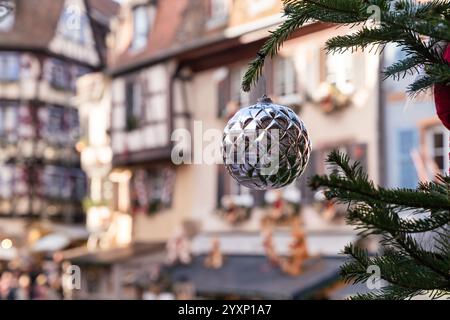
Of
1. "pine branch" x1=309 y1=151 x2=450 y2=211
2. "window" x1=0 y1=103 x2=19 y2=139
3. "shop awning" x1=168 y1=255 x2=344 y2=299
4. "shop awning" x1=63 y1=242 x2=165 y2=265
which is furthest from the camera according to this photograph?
"window" x1=0 y1=103 x2=19 y2=139

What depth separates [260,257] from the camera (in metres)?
15.8

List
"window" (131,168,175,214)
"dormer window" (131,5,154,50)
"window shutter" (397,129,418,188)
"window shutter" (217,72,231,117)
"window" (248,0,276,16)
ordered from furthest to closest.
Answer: "dormer window" (131,5,154,50)
"window" (131,168,175,214)
"window shutter" (217,72,231,117)
"window" (248,0,276,16)
"window shutter" (397,129,418,188)

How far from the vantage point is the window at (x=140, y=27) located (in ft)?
62.8

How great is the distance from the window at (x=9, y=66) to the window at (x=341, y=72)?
1542 cm

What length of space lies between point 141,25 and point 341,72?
256 inches

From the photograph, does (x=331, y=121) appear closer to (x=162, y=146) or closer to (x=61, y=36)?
(x=162, y=146)

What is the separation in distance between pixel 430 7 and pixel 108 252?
58.0 ft

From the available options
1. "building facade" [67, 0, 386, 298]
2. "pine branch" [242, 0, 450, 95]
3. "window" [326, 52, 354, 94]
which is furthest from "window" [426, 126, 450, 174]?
"pine branch" [242, 0, 450, 95]

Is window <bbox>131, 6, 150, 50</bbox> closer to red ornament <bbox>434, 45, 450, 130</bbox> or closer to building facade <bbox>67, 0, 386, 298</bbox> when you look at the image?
building facade <bbox>67, 0, 386, 298</bbox>

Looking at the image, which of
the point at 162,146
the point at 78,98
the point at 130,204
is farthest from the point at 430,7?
the point at 78,98

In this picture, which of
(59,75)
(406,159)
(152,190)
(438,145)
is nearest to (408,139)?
(406,159)

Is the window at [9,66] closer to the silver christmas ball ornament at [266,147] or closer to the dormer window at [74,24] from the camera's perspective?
the dormer window at [74,24]

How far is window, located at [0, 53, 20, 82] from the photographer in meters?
27.2

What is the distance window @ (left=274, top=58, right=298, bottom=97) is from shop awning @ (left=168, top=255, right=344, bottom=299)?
3200 mm
